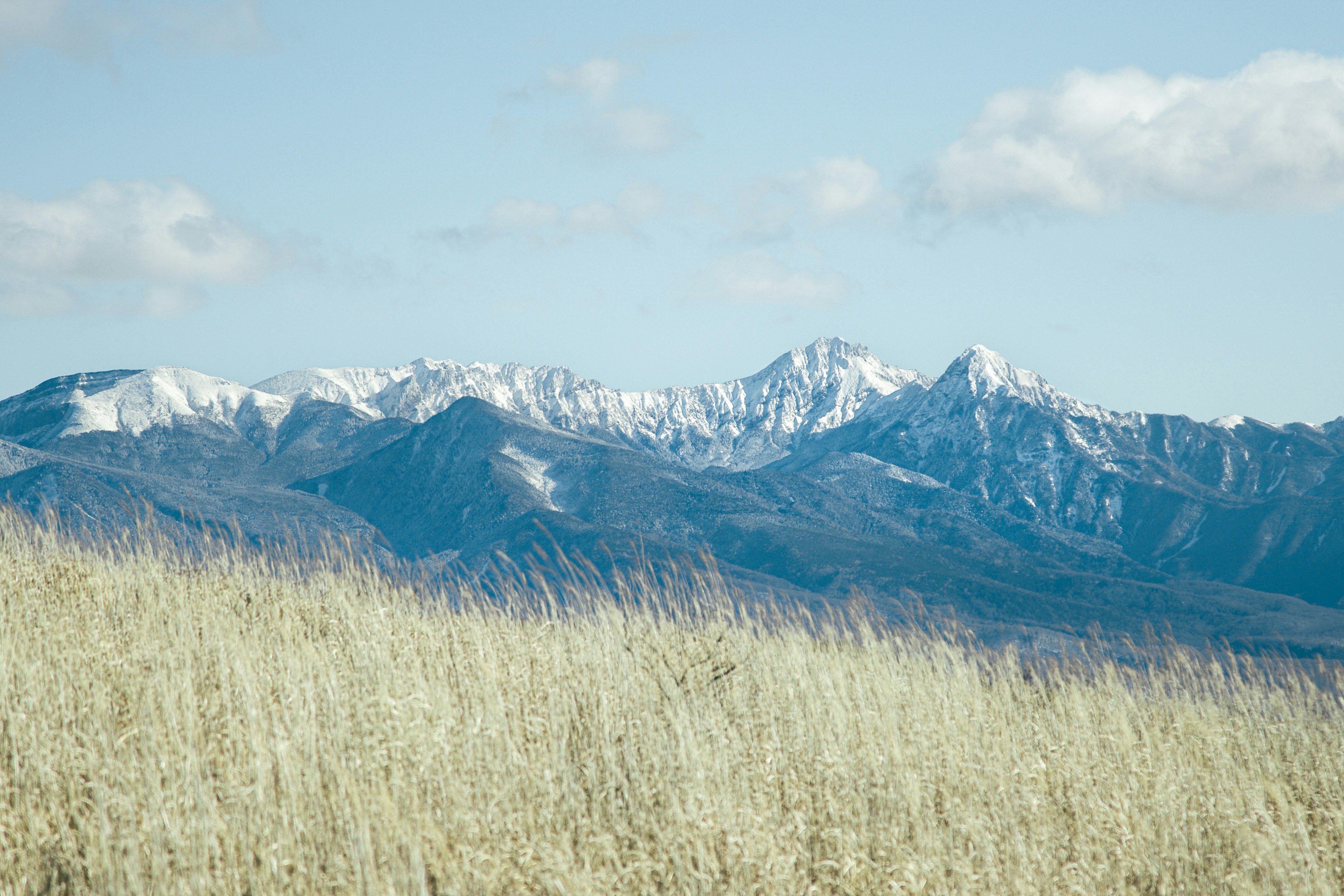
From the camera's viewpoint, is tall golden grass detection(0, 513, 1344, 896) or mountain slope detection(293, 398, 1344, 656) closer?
tall golden grass detection(0, 513, 1344, 896)

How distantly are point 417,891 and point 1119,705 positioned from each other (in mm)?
6815

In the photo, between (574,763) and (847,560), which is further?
(847,560)

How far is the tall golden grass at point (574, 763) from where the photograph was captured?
15.9ft

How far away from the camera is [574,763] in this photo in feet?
19.6

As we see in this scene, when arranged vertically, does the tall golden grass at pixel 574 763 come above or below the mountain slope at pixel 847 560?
above

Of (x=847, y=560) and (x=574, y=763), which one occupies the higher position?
(x=574, y=763)

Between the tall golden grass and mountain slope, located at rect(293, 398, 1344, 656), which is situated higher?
the tall golden grass

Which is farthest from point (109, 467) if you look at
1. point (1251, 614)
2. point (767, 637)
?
point (1251, 614)

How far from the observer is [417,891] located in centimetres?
456

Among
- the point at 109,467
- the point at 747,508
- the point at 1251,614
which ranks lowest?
the point at 1251,614

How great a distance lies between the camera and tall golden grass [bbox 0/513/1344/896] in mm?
4836

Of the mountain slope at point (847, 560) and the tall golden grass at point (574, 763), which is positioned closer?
the tall golden grass at point (574, 763)

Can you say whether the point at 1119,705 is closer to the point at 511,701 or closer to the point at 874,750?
the point at 874,750

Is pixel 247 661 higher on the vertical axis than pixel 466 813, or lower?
higher
